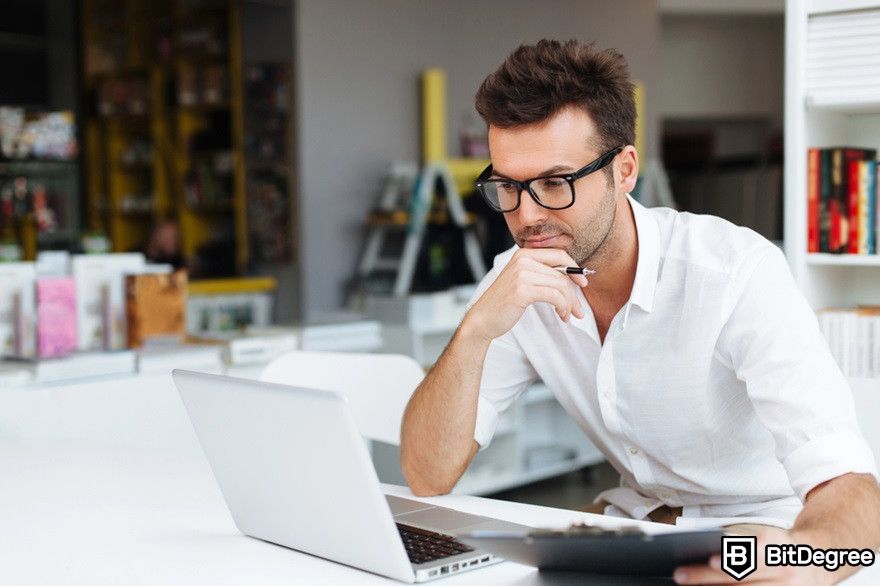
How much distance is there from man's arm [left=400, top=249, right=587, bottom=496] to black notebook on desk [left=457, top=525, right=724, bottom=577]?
55 cm

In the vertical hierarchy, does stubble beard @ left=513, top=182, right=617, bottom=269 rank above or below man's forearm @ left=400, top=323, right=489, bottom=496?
above

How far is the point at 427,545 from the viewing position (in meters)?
1.32

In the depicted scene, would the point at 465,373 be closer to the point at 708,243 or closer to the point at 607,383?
the point at 607,383

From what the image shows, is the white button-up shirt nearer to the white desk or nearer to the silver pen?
the silver pen

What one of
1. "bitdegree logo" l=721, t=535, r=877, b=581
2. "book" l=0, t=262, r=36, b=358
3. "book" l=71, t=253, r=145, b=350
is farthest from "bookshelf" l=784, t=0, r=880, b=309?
"book" l=0, t=262, r=36, b=358

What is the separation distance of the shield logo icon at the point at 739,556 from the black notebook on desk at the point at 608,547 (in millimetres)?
16

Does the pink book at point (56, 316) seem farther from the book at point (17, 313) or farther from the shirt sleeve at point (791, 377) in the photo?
the shirt sleeve at point (791, 377)

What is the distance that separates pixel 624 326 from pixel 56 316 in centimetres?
193

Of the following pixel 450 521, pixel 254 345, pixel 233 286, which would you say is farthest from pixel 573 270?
pixel 233 286

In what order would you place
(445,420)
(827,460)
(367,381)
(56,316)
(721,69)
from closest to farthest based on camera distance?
(827,460), (445,420), (367,381), (56,316), (721,69)

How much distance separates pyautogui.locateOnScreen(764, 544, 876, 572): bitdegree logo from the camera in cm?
116

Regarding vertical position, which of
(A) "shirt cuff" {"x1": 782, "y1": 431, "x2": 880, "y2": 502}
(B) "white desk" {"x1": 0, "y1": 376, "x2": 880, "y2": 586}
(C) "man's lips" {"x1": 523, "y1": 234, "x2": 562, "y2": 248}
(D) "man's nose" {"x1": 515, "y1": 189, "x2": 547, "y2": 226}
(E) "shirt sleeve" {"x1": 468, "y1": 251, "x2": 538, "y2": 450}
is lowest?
(B) "white desk" {"x1": 0, "y1": 376, "x2": 880, "y2": 586}

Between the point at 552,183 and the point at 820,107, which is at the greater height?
the point at 820,107

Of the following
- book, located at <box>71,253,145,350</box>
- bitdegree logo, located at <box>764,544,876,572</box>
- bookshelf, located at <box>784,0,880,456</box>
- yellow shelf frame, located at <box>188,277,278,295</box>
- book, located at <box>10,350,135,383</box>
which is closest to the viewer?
bitdegree logo, located at <box>764,544,876,572</box>
